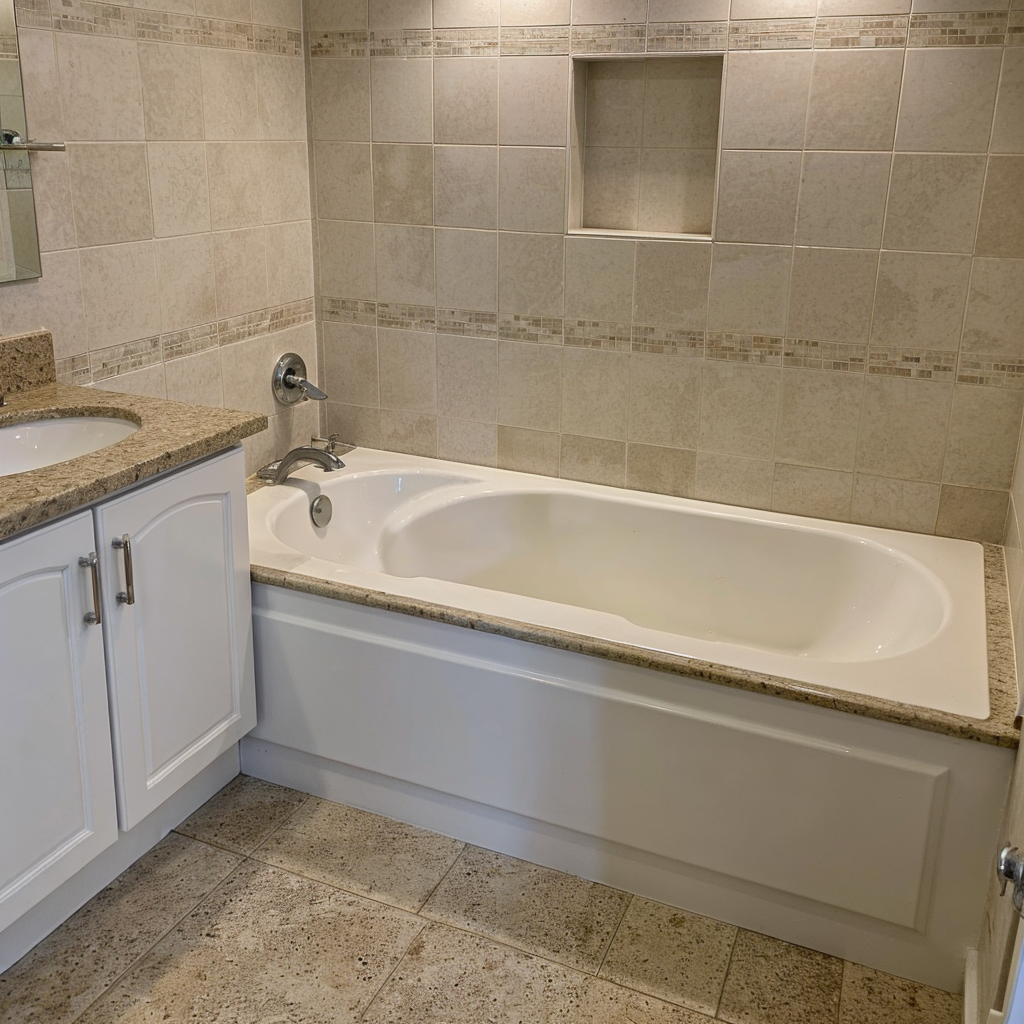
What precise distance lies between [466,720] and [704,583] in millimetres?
894

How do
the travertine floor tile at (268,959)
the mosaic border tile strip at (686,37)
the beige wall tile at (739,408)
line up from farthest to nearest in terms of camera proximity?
the beige wall tile at (739,408) → the mosaic border tile strip at (686,37) → the travertine floor tile at (268,959)

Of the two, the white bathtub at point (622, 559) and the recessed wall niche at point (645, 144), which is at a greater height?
the recessed wall niche at point (645, 144)

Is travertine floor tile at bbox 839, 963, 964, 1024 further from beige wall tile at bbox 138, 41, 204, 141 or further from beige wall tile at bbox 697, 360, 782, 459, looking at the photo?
beige wall tile at bbox 138, 41, 204, 141

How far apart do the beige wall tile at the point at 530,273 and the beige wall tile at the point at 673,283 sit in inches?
9.2

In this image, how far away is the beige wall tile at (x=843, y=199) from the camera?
95.5 inches

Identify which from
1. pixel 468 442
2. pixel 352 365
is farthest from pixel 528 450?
pixel 352 365

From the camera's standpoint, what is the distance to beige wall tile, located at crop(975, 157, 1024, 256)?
2.32 meters

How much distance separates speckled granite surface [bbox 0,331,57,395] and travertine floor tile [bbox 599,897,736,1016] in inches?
66.2

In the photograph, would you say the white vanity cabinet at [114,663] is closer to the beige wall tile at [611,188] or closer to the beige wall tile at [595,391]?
the beige wall tile at [595,391]

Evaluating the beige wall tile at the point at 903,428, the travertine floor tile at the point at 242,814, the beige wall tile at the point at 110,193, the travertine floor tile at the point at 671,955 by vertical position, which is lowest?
the travertine floor tile at the point at 671,955

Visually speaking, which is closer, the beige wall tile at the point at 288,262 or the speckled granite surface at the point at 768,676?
the speckled granite surface at the point at 768,676

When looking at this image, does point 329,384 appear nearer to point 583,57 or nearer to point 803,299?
point 583,57

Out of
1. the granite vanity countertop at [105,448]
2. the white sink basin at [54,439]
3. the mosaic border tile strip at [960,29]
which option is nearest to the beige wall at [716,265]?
the mosaic border tile strip at [960,29]

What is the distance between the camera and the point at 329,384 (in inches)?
127
